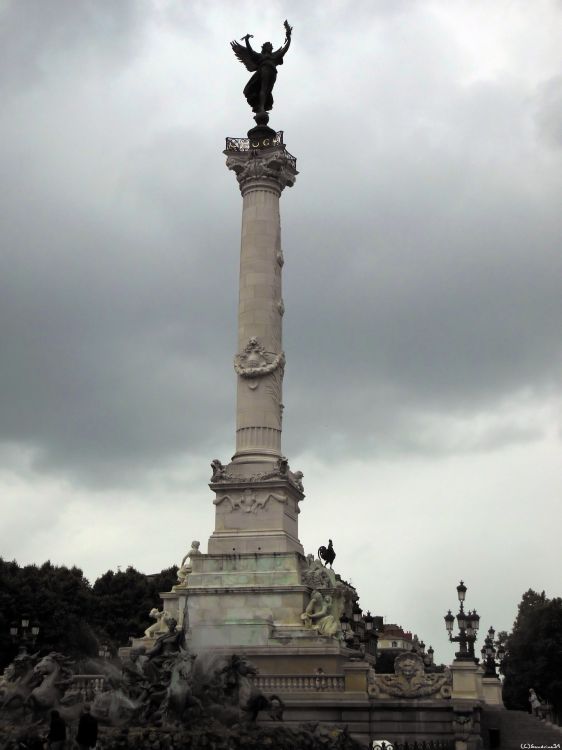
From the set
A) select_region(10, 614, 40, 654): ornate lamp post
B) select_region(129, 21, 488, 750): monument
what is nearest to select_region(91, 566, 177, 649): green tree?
select_region(10, 614, 40, 654): ornate lamp post

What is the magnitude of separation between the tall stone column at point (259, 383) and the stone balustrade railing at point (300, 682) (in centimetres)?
610

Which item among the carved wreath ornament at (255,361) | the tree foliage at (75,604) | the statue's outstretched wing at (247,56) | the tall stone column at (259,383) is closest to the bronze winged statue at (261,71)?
the statue's outstretched wing at (247,56)

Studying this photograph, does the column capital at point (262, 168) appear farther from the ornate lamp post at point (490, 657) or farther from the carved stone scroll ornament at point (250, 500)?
the ornate lamp post at point (490, 657)

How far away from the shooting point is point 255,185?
41500mm

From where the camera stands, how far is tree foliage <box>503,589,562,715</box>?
6706 cm

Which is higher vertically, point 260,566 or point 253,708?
point 260,566

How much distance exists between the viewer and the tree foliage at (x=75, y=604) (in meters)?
61.2

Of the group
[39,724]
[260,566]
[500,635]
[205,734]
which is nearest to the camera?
[205,734]

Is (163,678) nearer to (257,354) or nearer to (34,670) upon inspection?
(34,670)

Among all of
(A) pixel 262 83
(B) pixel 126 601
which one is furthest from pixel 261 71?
(B) pixel 126 601

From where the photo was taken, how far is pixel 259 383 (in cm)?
3925

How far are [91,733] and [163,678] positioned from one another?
16.0 feet

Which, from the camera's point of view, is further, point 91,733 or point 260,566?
point 260,566

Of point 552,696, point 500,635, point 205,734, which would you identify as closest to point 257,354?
point 205,734
